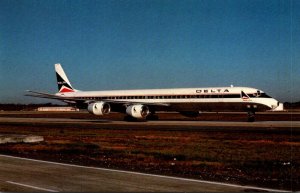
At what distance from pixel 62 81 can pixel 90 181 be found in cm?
5446

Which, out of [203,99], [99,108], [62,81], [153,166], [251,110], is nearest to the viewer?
[153,166]

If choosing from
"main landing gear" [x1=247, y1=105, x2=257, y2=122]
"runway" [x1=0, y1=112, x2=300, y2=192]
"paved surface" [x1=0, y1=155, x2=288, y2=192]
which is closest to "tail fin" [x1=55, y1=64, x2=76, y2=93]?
"main landing gear" [x1=247, y1=105, x2=257, y2=122]

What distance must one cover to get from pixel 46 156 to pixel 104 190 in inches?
348

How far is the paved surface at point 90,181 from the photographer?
1047 cm

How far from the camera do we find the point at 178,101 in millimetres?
47625

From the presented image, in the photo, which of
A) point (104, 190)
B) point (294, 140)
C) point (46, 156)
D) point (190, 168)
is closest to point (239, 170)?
point (190, 168)

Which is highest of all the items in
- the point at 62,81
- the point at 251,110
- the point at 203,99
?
the point at 62,81

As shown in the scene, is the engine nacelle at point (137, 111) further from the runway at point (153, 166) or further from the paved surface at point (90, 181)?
the paved surface at point (90, 181)

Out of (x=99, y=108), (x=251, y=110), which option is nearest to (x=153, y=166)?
(x=251, y=110)

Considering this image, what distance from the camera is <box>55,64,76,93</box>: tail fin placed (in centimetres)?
6362

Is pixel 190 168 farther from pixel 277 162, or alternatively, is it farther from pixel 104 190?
pixel 104 190

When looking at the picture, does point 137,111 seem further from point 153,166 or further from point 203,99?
point 153,166

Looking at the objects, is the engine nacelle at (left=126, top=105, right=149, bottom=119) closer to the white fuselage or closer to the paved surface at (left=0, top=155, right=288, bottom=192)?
the white fuselage

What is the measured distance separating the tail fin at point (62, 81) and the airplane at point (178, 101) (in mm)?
5373
